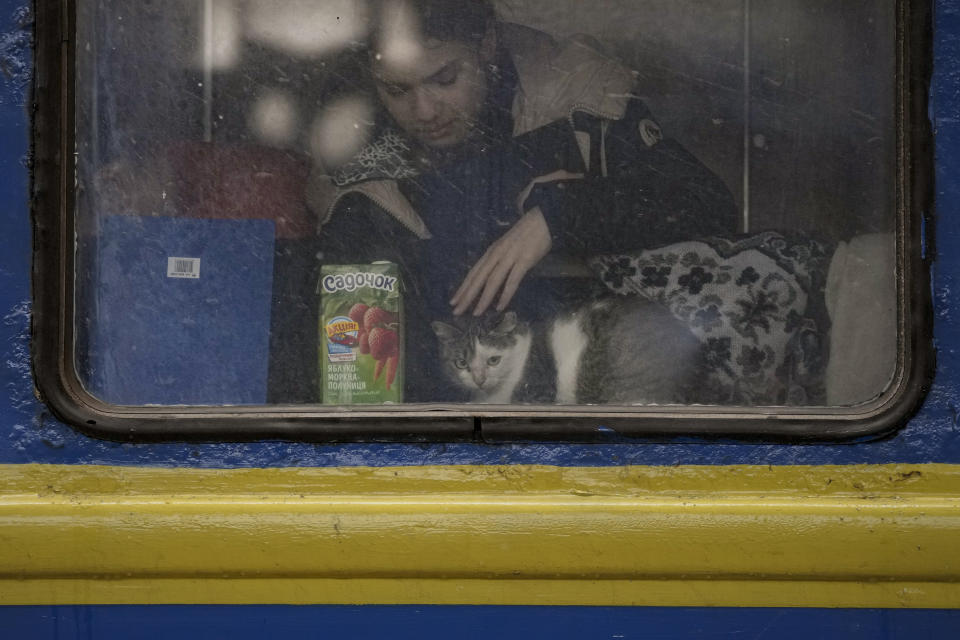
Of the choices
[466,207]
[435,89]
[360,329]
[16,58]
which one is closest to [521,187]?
[466,207]

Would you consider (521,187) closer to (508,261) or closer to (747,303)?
(508,261)

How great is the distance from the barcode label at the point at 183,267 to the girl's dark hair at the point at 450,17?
443mm

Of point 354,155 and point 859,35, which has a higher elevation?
point 859,35

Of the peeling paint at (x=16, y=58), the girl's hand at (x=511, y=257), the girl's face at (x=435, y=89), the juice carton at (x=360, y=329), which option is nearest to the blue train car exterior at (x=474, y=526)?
the peeling paint at (x=16, y=58)

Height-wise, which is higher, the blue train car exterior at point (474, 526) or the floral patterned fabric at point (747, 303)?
the floral patterned fabric at point (747, 303)

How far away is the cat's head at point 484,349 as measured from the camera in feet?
4.80

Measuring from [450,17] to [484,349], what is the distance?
0.51 m

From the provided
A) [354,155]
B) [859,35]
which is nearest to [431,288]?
[354,155]

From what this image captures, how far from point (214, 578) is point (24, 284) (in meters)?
0.51

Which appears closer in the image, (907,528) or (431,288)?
(907,528)

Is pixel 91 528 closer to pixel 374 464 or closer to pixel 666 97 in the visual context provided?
pixel 374 464

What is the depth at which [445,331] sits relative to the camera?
4.84 feet

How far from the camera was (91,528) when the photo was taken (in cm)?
139

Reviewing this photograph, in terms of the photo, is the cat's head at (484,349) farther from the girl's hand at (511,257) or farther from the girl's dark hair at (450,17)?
the girl's dark hair at (450,17)
